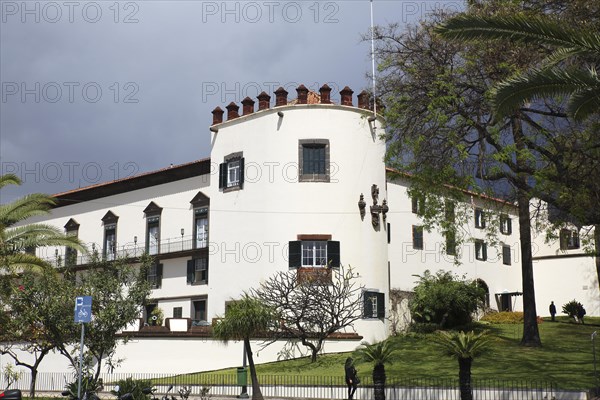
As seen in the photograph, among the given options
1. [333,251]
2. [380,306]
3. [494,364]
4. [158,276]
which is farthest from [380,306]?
[158,276]

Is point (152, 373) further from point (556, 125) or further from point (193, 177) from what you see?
point (556, 125)

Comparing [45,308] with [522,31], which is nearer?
[522,31]

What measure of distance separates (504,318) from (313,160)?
1849 cm

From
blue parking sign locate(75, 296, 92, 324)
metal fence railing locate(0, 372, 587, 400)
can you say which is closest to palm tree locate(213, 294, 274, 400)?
metal fence railing locate(0, 372, 587, 400)

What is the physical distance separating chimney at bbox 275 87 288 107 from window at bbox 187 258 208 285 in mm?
9850

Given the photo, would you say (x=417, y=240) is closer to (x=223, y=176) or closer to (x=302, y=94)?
(x=302, y=94)

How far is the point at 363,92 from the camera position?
39.7 m

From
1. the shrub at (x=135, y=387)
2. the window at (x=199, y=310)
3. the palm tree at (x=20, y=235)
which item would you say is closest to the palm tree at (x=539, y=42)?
the shrub at (x=135, y=387)

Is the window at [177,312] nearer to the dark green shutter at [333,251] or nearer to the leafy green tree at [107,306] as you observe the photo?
the dark green shutter at [333,251]

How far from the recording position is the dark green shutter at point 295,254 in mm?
37031

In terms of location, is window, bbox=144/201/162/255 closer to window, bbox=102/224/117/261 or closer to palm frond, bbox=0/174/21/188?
window, bbox=102/224/117/261

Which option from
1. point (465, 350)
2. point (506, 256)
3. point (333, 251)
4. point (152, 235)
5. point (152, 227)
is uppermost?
point (152, 227)

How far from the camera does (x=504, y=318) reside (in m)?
48.3

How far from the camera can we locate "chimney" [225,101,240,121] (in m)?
41.3
